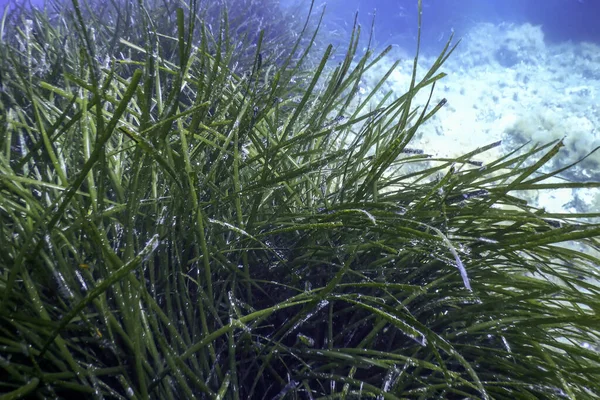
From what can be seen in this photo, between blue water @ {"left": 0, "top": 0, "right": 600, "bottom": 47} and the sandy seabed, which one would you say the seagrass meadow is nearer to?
the sandy seabed

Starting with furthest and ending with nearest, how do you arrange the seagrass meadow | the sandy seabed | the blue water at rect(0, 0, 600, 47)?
the blue water at rect(0, 0, 600, 47) → the sandy seabed → the seagrass meadow

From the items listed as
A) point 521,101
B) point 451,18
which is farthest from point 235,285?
point 451,18

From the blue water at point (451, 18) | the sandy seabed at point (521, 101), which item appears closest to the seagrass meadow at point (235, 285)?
the sandy seabed at point (521, 101)

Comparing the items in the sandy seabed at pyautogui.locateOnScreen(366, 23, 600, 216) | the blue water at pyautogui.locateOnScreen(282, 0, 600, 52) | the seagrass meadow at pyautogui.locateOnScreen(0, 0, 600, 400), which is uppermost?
the blue water at pyautogui.locateOnScreen(282, 0, 600, 52)

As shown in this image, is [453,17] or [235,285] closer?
[235,285]

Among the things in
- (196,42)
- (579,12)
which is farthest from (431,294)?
(579,12)

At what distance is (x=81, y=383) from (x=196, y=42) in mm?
1926

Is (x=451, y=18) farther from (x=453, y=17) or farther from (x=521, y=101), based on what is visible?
(x=521, y=101)

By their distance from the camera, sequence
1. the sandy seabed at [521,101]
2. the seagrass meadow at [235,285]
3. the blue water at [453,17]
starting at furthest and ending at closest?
1. the blue water at [453,17]
2. the sandy seabed at [521,101]
3. the seagrass meadow at [235,285]

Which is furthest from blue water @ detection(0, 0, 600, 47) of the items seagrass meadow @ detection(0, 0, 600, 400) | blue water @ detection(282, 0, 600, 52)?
seagrass meadow @ detection(0, 0, 600, 400)

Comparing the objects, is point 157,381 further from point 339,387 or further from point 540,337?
point 540,337

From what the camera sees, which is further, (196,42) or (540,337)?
(196,42)

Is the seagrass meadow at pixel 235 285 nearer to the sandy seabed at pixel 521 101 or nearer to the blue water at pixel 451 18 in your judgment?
the sandy seabed at pixel 521 101

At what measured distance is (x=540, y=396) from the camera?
0.69 m
